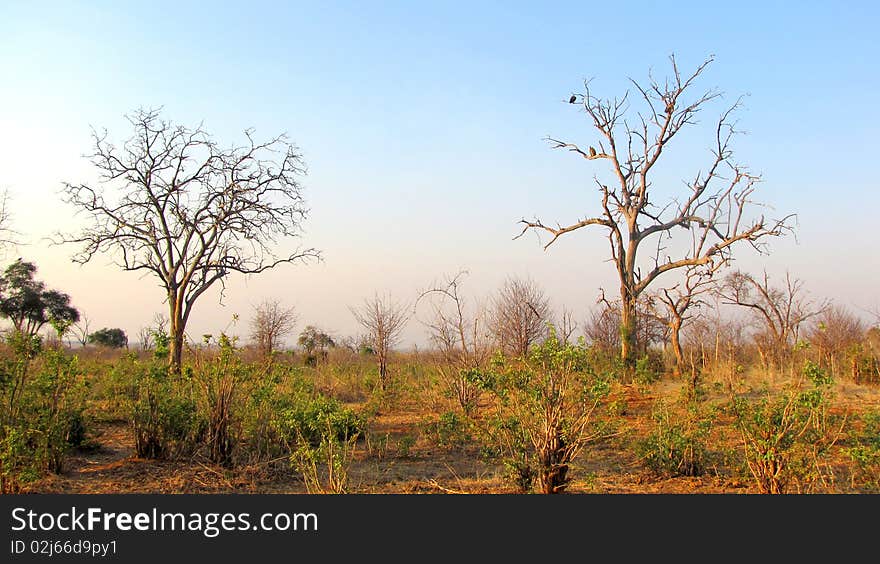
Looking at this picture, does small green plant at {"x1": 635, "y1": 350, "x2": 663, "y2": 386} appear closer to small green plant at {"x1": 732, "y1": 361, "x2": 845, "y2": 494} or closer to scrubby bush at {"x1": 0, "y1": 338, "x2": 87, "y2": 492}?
small green plant at {"x1": 732, "y1": 361, "x2": 845, "y2": 494}

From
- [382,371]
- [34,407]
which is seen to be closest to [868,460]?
[34,407]

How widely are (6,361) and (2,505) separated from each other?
198cm

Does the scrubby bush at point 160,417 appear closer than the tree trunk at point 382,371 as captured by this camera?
Yes

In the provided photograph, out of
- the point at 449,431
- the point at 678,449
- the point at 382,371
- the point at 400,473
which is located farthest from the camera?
the point at 382,371

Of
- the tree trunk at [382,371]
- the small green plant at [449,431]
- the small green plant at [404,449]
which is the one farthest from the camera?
the tree trunk at [382,371]

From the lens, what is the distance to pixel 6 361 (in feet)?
21.2

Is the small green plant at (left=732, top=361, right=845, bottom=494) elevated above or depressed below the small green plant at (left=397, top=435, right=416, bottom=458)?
above

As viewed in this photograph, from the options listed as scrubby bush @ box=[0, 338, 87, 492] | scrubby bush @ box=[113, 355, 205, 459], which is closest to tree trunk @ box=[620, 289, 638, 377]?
scrubby bush @ box=[113, 355, 205, 459]

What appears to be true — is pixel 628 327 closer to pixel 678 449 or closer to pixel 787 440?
pixel 678 449

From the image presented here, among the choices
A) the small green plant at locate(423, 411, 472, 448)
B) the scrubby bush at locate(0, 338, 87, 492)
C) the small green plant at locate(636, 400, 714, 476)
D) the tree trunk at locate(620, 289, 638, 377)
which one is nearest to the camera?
the scrubby bush at locate(0, 338, 87, 492)

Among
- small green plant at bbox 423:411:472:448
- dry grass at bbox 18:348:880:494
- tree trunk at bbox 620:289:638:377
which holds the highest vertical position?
tree trunk at bbox 620:289:638:377

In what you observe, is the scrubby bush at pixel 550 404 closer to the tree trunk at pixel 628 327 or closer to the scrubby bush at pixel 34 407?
the scrubby bush at pixel 34 407

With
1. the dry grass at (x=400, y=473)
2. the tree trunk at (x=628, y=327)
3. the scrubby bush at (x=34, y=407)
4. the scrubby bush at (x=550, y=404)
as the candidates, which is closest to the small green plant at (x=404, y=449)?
the dry grass at (x=400, y=473)

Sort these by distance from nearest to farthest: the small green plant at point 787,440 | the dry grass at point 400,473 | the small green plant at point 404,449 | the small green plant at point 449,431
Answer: the small green plant at point 787,440
the dry grass at point 400,473
the small green plant at point 449,431
the small green plant at point 404,449
